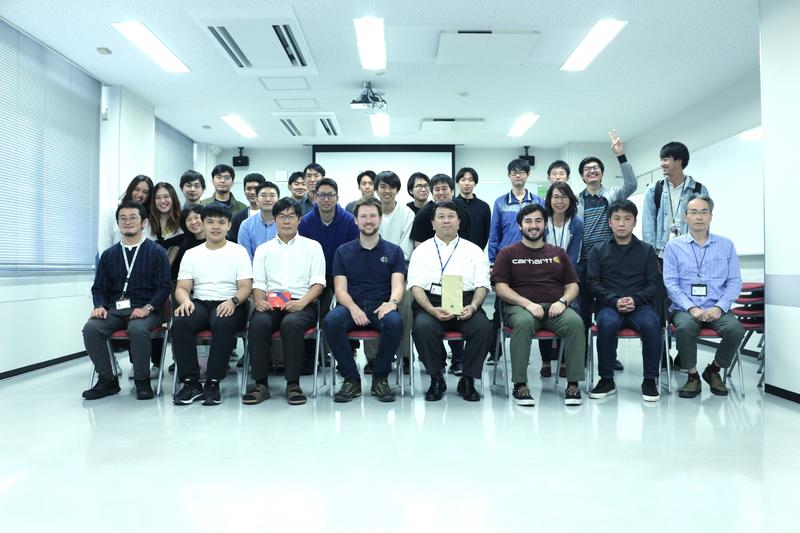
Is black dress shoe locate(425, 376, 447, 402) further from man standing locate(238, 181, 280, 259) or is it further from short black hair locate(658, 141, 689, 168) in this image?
short black hair locate(658, 141, 689, 168)

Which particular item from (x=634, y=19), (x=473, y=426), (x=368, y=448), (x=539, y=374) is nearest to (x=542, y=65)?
(x=634, y=19)

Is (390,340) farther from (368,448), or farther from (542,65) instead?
(542,65)

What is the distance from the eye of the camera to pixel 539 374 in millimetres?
4488

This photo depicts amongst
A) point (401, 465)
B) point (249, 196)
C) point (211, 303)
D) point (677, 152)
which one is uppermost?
point (677, 152)

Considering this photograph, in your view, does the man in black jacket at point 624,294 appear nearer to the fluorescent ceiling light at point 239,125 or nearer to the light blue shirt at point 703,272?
the light blue shirt at point 703,272

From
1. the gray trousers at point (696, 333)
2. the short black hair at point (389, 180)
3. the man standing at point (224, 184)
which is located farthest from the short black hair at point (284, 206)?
the gray trousers at point (696, 333)

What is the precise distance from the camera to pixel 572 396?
3.47 metres

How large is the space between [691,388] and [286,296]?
2.88m

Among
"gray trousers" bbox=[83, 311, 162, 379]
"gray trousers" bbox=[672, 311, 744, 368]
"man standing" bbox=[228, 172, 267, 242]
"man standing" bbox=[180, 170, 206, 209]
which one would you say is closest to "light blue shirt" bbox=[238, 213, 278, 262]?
"man standing" bbox=[228, 172, 267, 242]

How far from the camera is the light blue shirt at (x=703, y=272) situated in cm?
376

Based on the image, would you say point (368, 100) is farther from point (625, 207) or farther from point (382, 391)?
point (382, 391)

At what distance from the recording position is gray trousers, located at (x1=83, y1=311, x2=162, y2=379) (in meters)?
3.57

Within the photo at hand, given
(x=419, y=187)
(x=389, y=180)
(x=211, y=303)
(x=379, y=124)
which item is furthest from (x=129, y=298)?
(x=379, y=124)

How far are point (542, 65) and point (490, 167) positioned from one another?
4170mm
